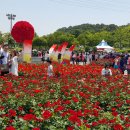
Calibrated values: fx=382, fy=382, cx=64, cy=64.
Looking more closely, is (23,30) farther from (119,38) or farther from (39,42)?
(119,38)

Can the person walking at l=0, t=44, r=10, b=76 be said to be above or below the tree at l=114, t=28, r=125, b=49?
below

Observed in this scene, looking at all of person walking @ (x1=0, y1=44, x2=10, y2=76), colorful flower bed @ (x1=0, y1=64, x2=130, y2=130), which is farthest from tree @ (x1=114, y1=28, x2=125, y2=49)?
colorful flower bed @ (x1=0, y1=64, x2=130, y2=130)

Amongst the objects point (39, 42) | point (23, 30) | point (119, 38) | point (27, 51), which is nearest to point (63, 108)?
point (27, 51)

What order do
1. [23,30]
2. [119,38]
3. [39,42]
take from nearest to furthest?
1. [23,30]
2. [39,42]
3. [119,38]

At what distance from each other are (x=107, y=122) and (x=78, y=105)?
2430 millimetres

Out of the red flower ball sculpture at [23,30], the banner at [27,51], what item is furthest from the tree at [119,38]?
the banner at [27,51]

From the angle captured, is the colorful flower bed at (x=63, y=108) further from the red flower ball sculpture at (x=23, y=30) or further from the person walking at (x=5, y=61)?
the red flower ball sculpture at (x=23, y=30)

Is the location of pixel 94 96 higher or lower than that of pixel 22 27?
lower

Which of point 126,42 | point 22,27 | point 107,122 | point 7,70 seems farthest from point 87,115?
point 126,42

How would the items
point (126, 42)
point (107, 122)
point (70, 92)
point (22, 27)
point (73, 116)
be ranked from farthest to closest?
point (126, 42) < point (22, 27) < point (70, 92) < point (107, 122) < point (73, 116)

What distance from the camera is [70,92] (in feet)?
29.1

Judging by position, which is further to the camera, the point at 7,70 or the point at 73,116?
the point at 7,70

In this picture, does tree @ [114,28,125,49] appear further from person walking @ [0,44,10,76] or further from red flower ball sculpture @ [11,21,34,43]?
person walking @ [0,44,10,76]

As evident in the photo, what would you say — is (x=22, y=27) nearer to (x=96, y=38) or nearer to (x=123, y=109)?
(x=123, y=109)
